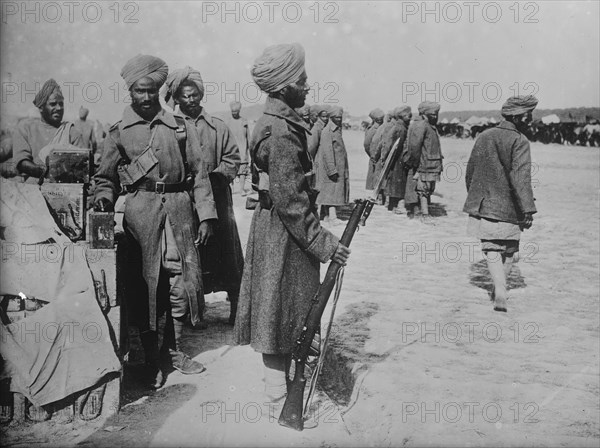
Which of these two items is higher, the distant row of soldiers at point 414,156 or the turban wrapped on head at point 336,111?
the turban wrapped on head at point 336,111

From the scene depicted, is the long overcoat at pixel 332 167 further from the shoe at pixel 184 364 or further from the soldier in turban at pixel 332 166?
the shoe at pixel 184 364

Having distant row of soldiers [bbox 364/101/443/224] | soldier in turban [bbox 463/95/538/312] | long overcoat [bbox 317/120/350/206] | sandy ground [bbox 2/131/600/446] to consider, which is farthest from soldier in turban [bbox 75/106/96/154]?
soldier in turban [bbox 463/95/538/312]

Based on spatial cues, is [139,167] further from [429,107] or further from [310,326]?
[429,107]

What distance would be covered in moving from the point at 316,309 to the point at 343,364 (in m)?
1.48

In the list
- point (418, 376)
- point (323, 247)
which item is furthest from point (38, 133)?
point (418, 376)

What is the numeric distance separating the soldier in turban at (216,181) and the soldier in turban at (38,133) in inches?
47.7

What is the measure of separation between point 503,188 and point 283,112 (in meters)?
3.41

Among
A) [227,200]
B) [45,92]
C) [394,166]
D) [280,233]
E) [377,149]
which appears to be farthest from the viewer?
[377,149]

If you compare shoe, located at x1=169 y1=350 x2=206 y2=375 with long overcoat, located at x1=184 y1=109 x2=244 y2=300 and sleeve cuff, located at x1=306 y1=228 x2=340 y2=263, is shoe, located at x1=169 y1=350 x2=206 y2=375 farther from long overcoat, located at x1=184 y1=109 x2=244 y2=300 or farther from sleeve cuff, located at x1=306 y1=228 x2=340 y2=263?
sleeve cuff, located at x1=306 y1=228 x2=340 y2=263

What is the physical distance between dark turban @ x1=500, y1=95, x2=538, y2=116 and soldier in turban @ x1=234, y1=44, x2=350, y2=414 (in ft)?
10.5

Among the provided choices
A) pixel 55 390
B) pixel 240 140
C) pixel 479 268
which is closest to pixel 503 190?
pixel 479 268

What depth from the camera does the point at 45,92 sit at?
605cm

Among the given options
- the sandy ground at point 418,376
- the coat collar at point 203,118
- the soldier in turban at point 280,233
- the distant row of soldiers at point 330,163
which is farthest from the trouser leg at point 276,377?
the distant row of soldiers at point 330,163

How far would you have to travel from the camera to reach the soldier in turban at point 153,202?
4.31 meters
